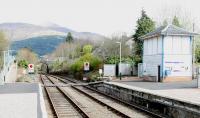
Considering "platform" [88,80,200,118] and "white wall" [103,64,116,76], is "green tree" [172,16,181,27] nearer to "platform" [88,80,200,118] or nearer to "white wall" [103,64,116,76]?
"white wall" [103,64,116,76]

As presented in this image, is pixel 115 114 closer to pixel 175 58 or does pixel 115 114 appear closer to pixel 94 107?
pixel 94 107

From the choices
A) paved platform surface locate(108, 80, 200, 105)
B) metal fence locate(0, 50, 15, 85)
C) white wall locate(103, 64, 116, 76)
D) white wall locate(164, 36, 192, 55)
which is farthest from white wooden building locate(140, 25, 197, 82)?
white wall locate(103, 64, 116, 76)

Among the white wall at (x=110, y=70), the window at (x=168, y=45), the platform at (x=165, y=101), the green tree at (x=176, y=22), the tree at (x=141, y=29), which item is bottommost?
the platform at (x=165, y=101)

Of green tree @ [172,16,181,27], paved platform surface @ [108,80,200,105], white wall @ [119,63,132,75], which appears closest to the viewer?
paved platform surface @ [108,80,200,105]

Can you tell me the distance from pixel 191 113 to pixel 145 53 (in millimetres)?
28453

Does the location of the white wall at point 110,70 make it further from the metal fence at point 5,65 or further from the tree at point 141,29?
the metal fence at point 5,65

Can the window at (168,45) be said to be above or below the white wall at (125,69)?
above

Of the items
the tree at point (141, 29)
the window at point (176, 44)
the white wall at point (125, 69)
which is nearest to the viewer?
the window at point (176, 44)

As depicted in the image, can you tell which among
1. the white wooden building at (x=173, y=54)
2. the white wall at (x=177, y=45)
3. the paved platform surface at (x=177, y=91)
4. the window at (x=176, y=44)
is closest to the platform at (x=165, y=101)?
the paved platform surface at (x=177, y=91)

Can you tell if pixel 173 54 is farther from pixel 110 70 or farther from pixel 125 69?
pixel 110 70

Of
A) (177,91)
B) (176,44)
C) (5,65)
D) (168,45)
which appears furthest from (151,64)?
(5,65)

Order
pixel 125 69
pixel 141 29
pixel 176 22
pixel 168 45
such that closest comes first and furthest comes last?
pixel 168 45 < pixel 125 69 < pixel 141 29 < pixel 176 22

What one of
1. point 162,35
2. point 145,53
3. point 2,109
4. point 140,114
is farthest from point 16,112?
point 145,53

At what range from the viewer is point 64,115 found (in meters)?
21.5
